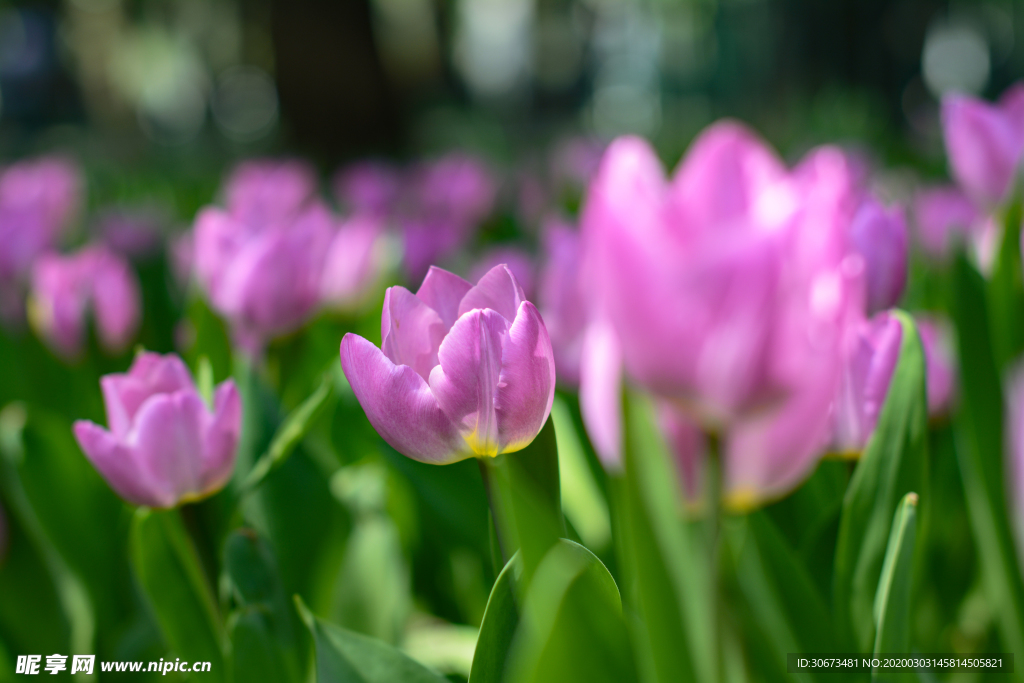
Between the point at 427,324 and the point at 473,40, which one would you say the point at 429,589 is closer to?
the point at 427,324

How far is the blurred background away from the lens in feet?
Result: 17.5

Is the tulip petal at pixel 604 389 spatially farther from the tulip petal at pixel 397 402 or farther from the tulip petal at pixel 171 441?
the tulip petal at pixel 171 441

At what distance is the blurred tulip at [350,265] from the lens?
1.28 meters

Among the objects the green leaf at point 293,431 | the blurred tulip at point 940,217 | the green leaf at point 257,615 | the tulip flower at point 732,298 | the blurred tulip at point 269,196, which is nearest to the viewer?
the tulip flower at point 732,298

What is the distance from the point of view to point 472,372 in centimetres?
51

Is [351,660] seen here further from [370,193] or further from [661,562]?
[370,193]

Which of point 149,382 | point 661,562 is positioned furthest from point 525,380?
point 149,382

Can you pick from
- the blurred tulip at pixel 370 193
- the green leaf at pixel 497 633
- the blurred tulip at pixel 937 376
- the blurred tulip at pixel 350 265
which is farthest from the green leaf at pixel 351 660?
the blurred tulip at pixel 370 193

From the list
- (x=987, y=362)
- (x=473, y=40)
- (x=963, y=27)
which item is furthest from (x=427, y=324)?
(x=473, y=40)

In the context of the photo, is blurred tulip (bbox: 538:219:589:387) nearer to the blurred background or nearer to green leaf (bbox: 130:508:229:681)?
green leaf (bbox: 130:508:229:681)

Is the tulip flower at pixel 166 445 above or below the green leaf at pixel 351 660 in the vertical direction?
above

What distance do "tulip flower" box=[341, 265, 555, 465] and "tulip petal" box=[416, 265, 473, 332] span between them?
1.0 inches

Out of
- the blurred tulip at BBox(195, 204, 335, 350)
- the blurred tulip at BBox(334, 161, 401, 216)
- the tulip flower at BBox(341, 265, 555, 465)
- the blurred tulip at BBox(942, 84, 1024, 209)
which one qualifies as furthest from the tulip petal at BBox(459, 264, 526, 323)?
the blurred tulip at BBox(334, 161, 401, 216)

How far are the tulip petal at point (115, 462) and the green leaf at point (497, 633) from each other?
0.31 meters
